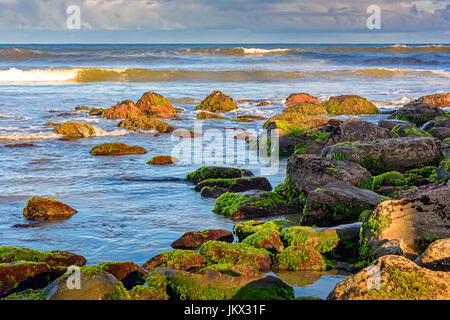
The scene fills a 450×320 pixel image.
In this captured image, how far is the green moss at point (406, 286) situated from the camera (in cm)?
341

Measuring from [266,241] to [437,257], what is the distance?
67.8 inches

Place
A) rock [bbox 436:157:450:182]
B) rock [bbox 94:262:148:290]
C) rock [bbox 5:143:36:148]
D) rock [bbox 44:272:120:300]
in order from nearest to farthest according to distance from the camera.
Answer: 1. rock [bbox 44:272:120:300]
2. rock [bbox 94:262:148:290]
3. rock [bbox 436:157:450:182]
4. rock [bbox 5:143:36:148]

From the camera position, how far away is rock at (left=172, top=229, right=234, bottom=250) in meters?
5.53

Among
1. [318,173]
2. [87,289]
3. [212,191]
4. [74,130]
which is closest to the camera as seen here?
[87,289]

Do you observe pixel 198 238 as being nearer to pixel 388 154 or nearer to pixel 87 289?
pixel 87 289

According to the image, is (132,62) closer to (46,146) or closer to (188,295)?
(46,146)

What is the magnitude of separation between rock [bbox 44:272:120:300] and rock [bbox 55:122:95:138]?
10.1m

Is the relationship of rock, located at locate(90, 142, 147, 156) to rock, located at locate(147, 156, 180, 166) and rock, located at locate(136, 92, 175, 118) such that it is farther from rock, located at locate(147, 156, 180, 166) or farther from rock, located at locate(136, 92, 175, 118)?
rock, located at locate(136, 92, 175, 118)

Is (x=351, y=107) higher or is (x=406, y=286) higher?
(x=351, y=107)

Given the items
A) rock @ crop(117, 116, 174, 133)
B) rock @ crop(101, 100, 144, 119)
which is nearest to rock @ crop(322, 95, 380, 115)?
rock @ crop(117, 116, 174, 133)

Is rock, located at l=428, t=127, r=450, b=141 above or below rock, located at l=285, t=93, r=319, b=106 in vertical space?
below

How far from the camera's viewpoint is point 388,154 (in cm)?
811

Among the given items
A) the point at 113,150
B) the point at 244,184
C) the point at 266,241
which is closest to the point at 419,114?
the point at 244,184

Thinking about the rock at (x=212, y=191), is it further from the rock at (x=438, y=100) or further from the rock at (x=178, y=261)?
the rock at (x=438, y=100)
